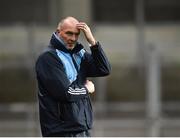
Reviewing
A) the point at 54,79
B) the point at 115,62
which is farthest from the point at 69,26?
the point at 115,62

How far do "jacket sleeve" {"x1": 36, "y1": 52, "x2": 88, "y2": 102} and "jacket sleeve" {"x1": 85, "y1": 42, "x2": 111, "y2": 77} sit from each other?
288mm

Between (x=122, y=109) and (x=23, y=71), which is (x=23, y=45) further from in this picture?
(x=122, y=109)

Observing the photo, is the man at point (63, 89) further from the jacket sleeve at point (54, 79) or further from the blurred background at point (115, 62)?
the blurred background at point (115, 62)

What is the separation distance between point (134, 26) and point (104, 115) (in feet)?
16.2

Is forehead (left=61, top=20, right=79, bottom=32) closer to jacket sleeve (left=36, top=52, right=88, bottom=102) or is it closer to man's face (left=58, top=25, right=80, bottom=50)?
man's face (left=58, top=25, right=80, bottom=50)

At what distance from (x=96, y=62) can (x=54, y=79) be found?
0.40 m

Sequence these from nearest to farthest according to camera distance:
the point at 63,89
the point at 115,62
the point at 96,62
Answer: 1. the point at 63,89
2. the point at 96,62
3. the point at 115,62

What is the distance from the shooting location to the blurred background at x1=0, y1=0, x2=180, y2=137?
37.4 ft

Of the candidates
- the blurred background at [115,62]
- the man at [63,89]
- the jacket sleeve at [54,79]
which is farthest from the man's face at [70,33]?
the blurred background at [115,62]

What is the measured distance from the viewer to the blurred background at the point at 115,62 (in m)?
11.4

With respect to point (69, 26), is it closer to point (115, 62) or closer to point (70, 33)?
point (70, 33)

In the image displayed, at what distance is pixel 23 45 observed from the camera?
575 inches

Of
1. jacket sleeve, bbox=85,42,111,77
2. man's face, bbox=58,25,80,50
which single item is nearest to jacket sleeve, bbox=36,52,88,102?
man's face, bbox=58,25,80,50

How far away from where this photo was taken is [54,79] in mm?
5434
